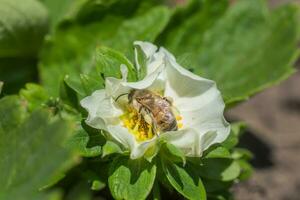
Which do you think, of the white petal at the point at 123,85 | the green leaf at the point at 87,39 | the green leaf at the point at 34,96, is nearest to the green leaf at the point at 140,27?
the green leaf at the point at 87,39

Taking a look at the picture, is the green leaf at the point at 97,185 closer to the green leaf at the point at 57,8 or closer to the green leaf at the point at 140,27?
the green leaf at the point at 140,27

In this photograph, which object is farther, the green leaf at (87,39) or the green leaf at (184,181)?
the green leaf at (87,39)

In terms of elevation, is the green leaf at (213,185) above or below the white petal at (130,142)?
below

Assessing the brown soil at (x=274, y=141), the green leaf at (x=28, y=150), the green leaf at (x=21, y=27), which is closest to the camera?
the green leaf at (x=28, y=150)

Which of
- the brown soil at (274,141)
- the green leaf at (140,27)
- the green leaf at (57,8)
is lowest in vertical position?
the brown soil at (274,141)

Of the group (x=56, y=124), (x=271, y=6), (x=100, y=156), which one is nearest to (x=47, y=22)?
(x=100, y=156)

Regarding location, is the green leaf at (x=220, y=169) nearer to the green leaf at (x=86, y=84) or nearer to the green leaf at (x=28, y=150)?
the green leaf at (x=86, y=84)

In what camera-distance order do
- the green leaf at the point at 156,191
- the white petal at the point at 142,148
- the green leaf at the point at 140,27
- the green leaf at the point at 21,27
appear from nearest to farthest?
the white petal at the point at 142,148 → the green leaf at the point at 156,191 → the green leaf at the point at 21,27 → the green leaf at the point at 140,27
